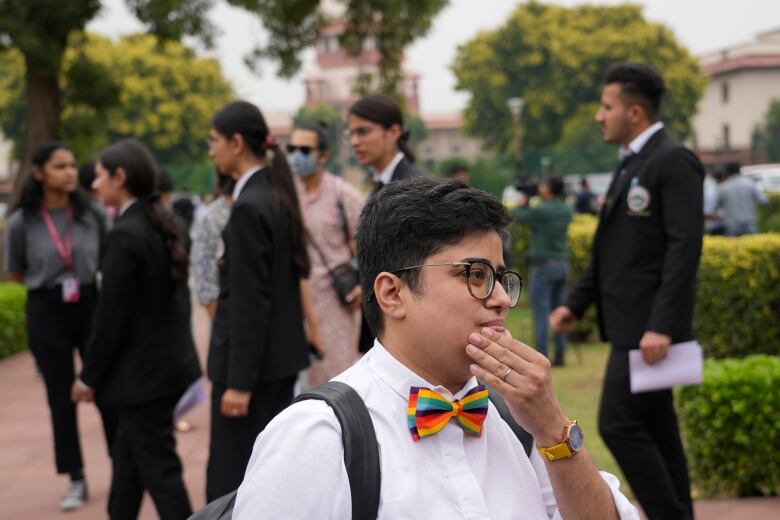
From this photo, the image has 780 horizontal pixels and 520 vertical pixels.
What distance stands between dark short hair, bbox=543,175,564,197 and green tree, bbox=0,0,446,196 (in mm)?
7132

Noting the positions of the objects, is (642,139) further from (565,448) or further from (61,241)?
(61,241)

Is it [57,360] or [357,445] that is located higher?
[357,445]

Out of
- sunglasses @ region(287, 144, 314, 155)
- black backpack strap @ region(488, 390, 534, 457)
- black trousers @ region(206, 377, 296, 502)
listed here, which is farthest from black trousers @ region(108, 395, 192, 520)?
black backpack strap @ region(488, 390, 534, 457)

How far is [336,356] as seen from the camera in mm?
5246

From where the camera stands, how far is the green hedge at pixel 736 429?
5.18 metres

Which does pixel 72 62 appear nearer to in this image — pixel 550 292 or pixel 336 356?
pixel 550 292

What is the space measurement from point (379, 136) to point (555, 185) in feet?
18.9

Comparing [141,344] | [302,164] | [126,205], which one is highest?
[302,164]

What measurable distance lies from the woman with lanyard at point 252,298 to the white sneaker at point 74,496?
2.04 m

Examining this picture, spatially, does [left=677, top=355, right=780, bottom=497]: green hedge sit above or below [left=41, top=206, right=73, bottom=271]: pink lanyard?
below

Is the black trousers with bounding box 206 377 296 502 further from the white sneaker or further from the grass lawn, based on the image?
the grass lawn

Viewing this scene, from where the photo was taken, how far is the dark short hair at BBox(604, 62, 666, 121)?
438 centimetres

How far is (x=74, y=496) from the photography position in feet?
19.0

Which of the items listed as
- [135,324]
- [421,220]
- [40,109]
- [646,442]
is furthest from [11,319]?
[421,220]
